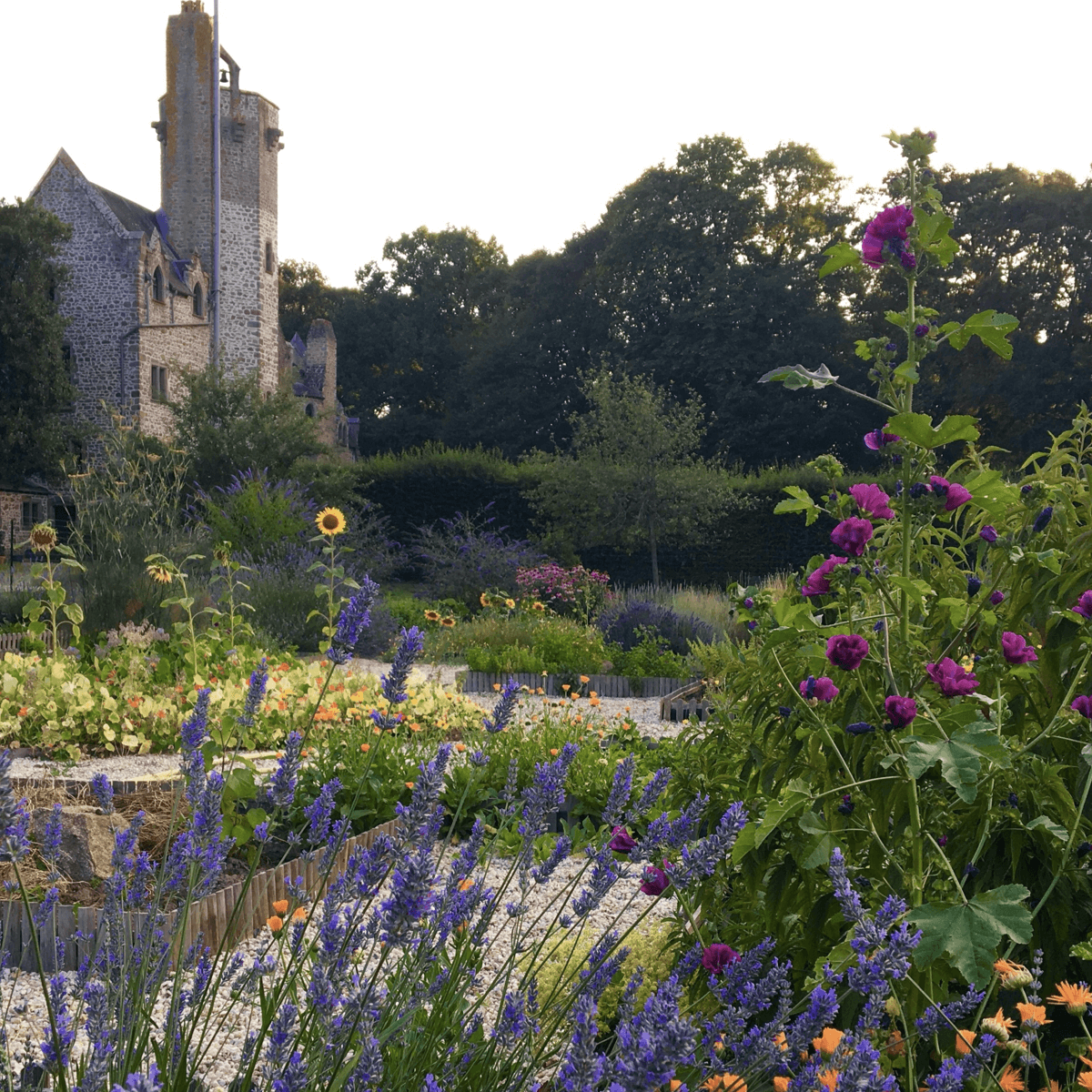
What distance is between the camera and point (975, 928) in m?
1.51

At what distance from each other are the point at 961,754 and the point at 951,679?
0.25m

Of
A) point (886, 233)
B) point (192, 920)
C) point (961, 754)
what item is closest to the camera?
point (961, 754)

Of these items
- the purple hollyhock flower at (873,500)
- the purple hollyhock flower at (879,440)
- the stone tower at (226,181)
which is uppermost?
the stone tower at (226,181)

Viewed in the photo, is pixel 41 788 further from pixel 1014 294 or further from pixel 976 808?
pixel 1014 294

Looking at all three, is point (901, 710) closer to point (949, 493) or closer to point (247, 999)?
point (949, 493)

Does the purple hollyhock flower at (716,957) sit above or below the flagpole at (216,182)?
below

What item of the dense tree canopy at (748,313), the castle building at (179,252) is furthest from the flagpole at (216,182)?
the dense tree canopy at (748,313)

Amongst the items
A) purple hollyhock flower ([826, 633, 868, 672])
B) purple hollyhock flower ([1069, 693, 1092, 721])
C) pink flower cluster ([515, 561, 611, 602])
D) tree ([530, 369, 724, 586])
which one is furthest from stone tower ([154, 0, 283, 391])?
purple hollyhock flower ([1069, 693, 1092, 721])

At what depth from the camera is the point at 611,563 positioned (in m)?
19.9

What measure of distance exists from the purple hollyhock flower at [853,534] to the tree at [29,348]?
25838 millimetres

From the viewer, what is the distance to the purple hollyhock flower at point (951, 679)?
182cm

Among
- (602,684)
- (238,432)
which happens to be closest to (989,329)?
(602,684)

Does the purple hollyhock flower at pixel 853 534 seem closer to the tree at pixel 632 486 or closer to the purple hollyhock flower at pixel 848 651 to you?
the purple hollyhock flower at pixel 848 651

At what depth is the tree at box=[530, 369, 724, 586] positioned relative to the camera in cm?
1850
